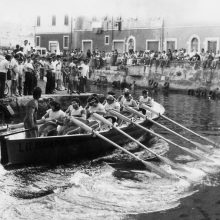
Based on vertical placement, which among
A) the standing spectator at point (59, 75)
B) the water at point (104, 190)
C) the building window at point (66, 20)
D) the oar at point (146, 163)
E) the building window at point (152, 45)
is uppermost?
the building window at point (66, 20)

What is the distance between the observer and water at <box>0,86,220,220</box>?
349 inches

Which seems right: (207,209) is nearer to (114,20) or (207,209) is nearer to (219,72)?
(219,72)

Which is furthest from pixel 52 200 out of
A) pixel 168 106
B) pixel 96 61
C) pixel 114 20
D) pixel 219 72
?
pixel 114 20

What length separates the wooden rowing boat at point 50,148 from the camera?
11.2m

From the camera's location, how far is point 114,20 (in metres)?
43.5

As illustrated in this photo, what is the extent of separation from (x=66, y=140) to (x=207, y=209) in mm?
3955

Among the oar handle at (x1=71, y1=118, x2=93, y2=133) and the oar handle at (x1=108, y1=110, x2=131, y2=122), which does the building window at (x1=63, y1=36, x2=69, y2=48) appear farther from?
the oar handle at (x1=71, y1=118, x2=93, y2=133)

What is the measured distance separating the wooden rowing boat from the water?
259 millimetres

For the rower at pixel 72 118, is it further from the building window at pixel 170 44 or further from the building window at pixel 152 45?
the building window at pixel 152 45

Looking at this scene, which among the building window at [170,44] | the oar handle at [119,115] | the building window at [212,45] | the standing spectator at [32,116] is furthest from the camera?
the building window at [170,44]

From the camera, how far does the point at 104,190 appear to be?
10070mm

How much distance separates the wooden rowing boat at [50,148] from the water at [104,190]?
0.26 meters

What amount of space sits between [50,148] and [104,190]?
215cm

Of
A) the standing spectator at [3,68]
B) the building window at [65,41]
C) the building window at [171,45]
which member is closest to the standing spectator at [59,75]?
the standing spectator at [3,68]
